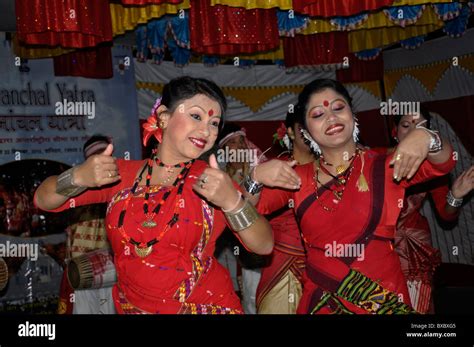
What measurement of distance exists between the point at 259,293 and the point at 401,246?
1248 mm

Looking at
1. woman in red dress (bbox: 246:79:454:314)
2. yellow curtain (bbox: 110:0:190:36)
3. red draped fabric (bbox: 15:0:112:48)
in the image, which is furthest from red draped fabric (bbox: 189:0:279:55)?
woman in red dress (bbox: 246:79:454:314)

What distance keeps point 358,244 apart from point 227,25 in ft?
8.93

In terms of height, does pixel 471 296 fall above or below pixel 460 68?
below

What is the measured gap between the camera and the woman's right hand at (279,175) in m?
2.78

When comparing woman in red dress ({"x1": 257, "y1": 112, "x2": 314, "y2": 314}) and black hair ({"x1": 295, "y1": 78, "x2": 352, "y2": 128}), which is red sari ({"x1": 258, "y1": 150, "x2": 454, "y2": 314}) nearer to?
black hair ({"x1": 295, "y1": 78, "x2": 352, "y2": 128})

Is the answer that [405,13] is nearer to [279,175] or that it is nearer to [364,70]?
[364,70]

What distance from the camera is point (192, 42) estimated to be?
5.25 m

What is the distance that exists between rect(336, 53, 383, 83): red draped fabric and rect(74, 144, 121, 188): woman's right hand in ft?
20.8

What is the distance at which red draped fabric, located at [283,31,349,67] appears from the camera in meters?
6.63

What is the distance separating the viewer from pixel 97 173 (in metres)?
2.53

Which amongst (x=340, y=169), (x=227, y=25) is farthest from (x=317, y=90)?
(x=227, y=25)

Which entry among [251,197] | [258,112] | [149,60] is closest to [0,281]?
[251,197]

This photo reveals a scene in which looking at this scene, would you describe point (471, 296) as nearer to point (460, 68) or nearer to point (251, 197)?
point (460, 68)

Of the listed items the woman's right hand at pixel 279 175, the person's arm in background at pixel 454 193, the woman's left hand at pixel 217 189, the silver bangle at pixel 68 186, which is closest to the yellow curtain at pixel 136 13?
the person's arm in background at pixel 454 193
